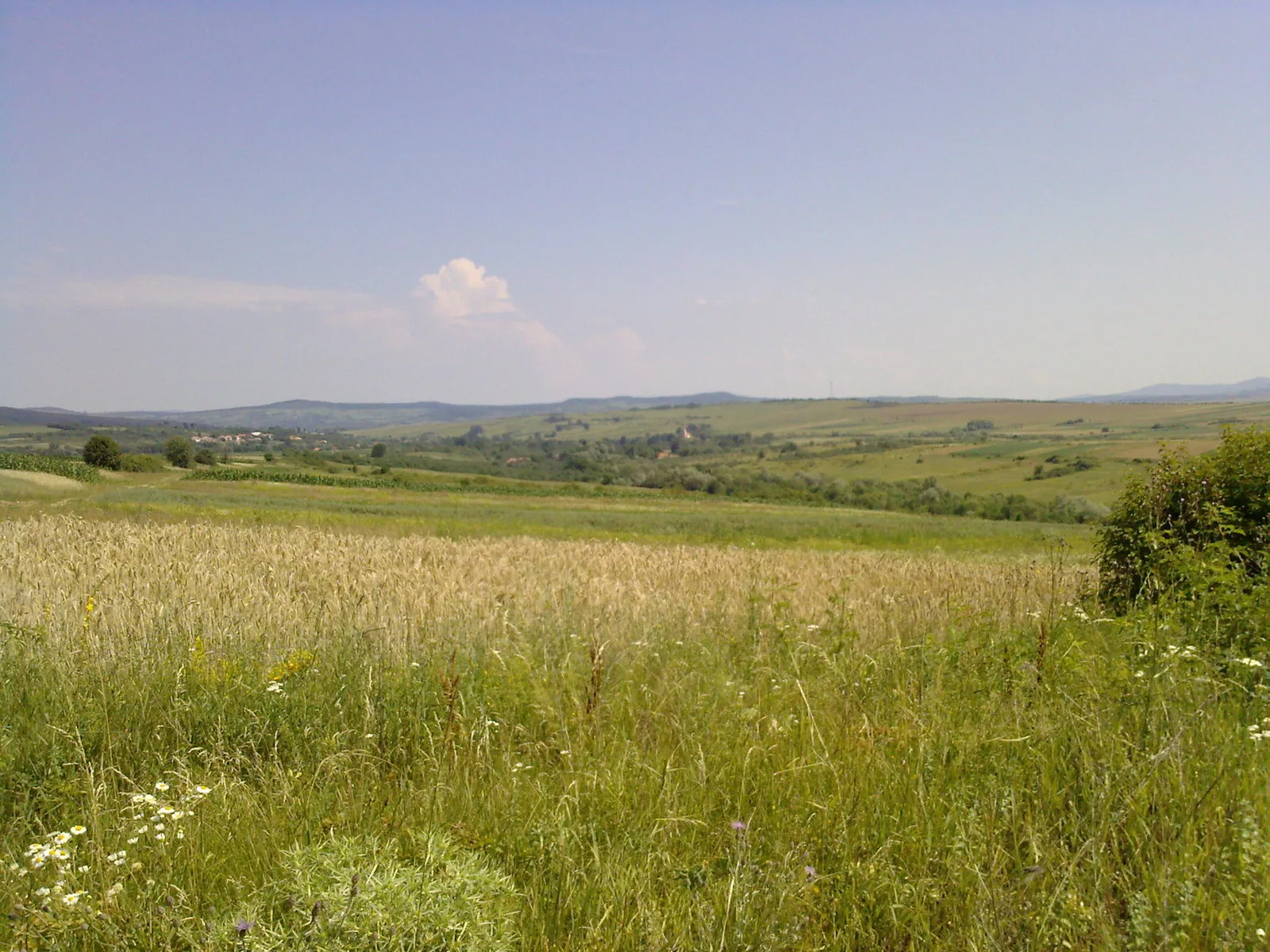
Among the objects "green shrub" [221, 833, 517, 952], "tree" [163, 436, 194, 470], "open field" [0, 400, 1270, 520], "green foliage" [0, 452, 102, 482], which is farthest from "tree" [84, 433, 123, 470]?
"green shrub" [221, 833, 517, 952]

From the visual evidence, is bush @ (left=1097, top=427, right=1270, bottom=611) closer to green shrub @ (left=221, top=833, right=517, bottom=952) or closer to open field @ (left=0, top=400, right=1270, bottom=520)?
green shrub @ (left=221, top=833, right=517, bottom=952)

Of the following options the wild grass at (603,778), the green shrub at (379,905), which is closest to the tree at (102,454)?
the wild grass at (603,778)

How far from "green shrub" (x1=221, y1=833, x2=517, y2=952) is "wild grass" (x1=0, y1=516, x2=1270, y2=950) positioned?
13 millimetres

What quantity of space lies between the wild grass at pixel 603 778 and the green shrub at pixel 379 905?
13mm

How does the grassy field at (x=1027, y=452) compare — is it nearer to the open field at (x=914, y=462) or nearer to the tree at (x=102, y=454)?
the open field at (x=914, y=462)

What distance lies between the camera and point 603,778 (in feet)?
12.0

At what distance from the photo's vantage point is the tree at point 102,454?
77.4 meters

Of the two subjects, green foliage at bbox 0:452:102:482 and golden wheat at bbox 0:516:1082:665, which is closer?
golden wheat at bbox 0:516:1082:665

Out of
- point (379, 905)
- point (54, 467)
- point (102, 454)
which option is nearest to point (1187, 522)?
point (379, 905)

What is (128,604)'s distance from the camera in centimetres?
617

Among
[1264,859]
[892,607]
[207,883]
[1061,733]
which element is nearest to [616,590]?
[892,607]

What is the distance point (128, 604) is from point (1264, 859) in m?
7.27

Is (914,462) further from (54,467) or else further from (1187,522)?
(1187,522)

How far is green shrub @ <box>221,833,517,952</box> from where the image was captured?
2.13 m
